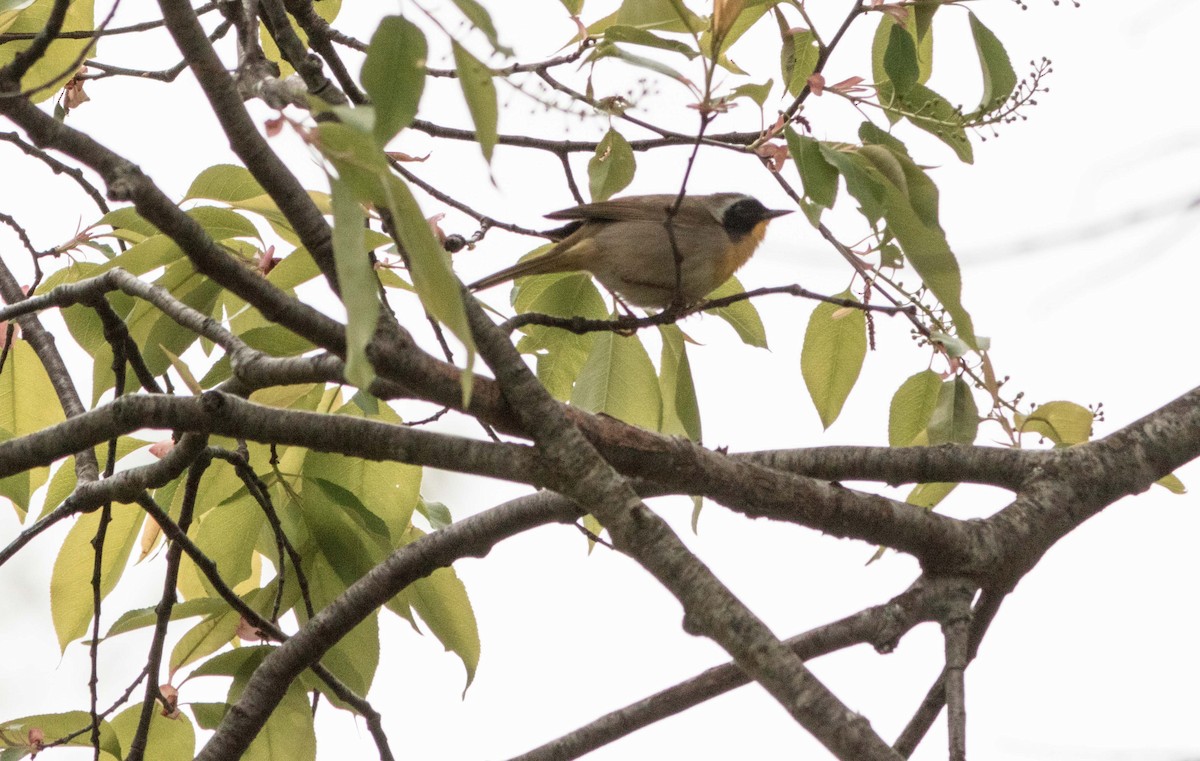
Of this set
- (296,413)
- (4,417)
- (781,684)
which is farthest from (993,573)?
(4,417)

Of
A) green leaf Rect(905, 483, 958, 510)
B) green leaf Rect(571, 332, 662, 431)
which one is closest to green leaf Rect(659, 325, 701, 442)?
green leaf Rect(571, 332, 662, 431)

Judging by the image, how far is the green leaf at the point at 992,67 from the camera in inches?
98.0

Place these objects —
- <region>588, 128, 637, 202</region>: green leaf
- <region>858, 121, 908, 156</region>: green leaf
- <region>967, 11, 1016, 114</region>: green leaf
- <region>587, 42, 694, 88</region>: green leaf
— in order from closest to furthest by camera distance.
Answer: <region>587, 42, 694, 88</region>: green leaf, <region>858, 121, 908, 156</region>: green leaf, <region>967, 11, 1016, 114</region>: green leaf, <region>588, 128, 637, 202</region>: green leaf

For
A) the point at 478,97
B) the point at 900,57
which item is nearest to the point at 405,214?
the point at 478,97

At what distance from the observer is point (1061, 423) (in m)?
2.83

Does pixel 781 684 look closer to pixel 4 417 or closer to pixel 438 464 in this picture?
pixel 438 464

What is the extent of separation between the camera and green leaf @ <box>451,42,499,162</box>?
4.07 feet

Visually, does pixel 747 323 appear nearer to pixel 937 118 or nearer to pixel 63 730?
pixel 937 118

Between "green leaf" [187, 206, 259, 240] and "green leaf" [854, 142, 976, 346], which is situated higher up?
"green leaf" [187, 206, 259, 240]

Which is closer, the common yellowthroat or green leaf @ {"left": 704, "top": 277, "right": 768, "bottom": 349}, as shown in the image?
green leaf @ {"left": 704, "top": 277, "right": 768, "bottom": 349}

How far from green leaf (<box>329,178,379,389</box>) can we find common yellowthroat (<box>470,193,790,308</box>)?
2.47 m

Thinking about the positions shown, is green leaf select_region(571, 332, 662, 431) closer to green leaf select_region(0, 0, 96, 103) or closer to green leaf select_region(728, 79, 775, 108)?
green leaf select_region(728, 79, 775, 108)

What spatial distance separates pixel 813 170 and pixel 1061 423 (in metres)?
1.12

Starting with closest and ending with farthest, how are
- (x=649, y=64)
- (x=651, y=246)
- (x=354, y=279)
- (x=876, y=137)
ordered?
(x=354, y=279) → (x=649, y=64) → (x=876, y=137) → (x=651, y=246)
